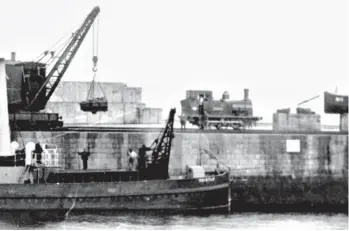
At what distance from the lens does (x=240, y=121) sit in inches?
1521

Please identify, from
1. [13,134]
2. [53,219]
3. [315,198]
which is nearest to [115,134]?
[13,134]

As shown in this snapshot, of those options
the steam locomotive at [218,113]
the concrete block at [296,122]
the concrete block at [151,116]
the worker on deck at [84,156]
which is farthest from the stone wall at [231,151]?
the concrete block at [151,116]

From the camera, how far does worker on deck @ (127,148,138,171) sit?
30006mm

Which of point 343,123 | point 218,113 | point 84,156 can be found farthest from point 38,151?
point 343,123

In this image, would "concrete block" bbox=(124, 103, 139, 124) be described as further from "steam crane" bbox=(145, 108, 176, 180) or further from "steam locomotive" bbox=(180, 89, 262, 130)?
"steam crane" bbox=(145, 108, 176, 180)

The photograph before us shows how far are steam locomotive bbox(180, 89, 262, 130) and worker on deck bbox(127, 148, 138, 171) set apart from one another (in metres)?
6.99

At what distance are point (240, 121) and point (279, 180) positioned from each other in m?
6.91

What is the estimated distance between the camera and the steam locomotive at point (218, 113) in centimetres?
3850

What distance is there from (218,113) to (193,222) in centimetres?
1320

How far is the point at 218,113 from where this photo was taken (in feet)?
127

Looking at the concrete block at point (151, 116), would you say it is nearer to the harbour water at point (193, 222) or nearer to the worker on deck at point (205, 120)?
the worker on deck at point (205, 120)

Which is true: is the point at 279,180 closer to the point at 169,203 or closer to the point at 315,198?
the point at 315,198

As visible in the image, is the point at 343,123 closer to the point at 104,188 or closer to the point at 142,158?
the point at 142,158

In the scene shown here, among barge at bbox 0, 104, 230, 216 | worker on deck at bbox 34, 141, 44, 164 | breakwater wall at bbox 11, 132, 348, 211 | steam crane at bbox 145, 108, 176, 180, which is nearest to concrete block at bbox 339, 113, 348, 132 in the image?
breakwater wall at bbox 11, 132, 348, 211
